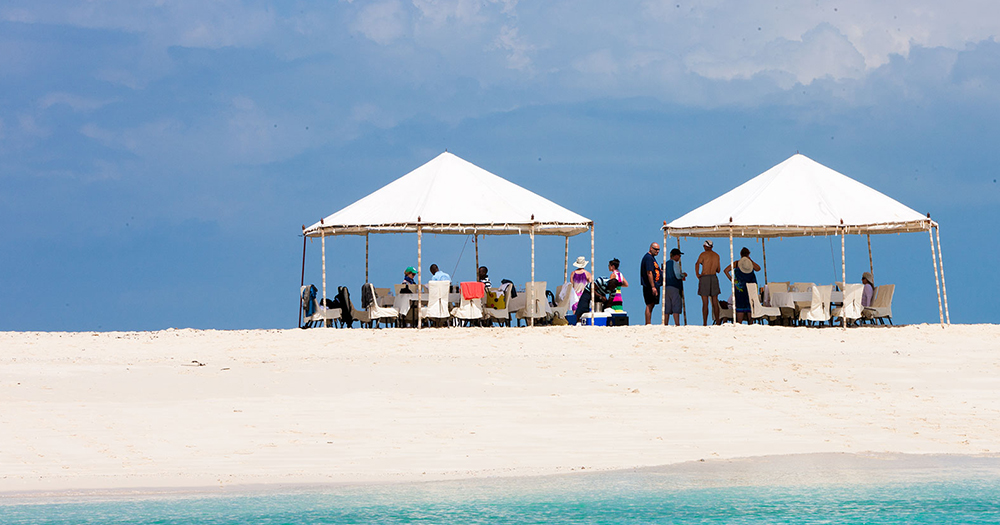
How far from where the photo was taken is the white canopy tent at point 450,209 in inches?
716

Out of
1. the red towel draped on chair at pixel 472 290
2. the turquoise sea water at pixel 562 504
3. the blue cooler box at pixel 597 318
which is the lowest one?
the turquoise sea water at pixel 562 504

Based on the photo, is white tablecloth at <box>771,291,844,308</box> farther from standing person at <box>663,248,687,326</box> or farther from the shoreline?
the shoreline

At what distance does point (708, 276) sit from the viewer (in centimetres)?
1855

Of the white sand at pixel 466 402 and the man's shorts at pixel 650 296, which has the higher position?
the man's shorts at pixel 650 296

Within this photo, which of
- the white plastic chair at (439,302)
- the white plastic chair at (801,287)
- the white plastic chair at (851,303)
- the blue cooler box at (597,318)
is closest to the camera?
the white plastic chair at (439,302)

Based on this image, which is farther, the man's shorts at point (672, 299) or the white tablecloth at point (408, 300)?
the white tablecloth at point (408, 300)

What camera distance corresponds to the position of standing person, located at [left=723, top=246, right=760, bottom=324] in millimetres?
18359

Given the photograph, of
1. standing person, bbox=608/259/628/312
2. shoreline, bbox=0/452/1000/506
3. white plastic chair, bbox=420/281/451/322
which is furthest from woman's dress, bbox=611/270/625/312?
shoreline, bbox=0/452/1000/506

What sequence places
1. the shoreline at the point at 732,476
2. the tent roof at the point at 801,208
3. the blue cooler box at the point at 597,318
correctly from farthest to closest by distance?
the tent roof at the point at 801,208
the blue cooler box at the point at 597,318
the shoreline at the point at 732,476

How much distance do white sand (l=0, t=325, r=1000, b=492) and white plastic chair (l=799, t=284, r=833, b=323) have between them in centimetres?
160

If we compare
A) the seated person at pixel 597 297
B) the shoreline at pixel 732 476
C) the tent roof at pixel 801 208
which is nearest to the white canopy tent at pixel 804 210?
the tent roof at pixel 801 208

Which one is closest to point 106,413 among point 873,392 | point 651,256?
point 873,392

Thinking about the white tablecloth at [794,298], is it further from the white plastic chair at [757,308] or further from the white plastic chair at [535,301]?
the white plastic chair at [535,301]

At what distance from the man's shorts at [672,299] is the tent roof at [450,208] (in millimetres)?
1823
